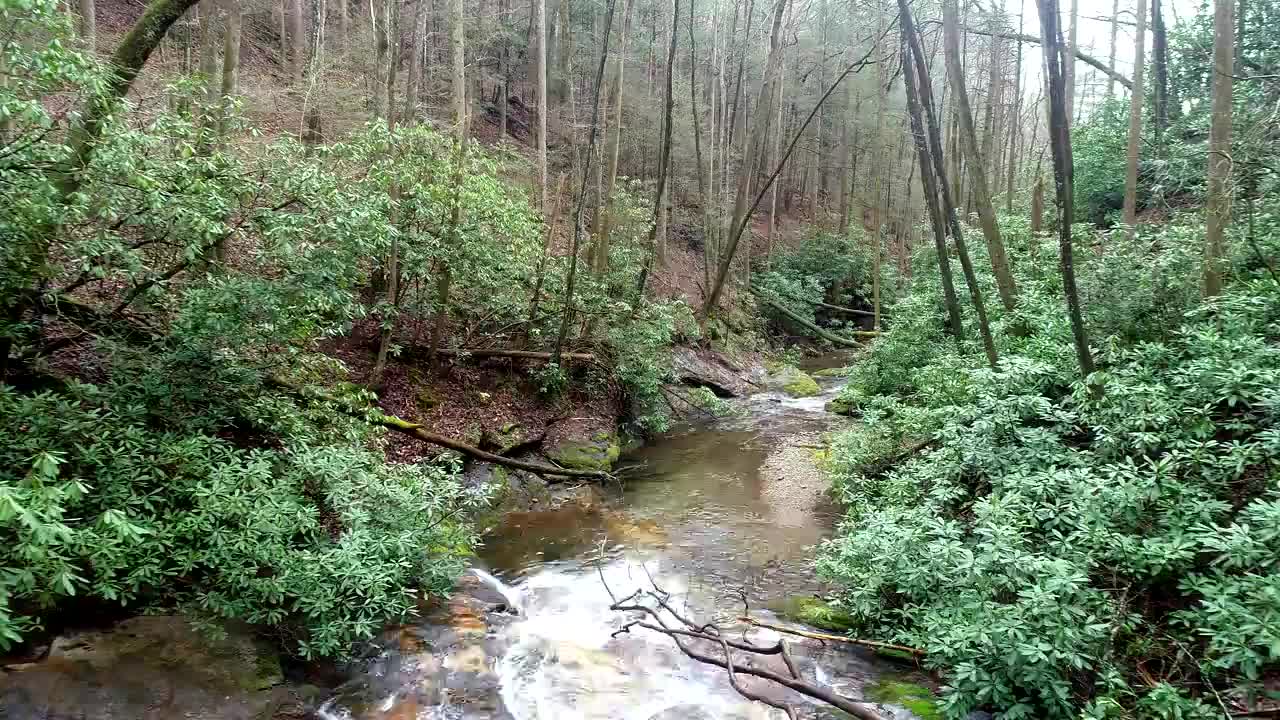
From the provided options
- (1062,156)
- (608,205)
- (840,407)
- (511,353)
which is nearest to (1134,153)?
(1062,156)

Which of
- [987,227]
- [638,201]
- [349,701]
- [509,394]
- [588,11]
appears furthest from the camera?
[588,11]

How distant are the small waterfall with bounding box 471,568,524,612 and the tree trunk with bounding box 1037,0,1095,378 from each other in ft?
23.4

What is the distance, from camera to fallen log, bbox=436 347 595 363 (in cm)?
1320

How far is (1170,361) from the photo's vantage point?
7.20 meters

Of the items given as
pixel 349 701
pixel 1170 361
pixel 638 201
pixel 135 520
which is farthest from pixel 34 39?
pixel 638 201

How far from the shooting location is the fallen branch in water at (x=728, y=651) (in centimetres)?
491

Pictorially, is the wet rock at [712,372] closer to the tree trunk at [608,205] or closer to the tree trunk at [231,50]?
the tree trunk at [608,205]

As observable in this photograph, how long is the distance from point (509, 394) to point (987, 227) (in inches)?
373

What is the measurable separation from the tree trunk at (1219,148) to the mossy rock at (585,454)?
9.62 metres

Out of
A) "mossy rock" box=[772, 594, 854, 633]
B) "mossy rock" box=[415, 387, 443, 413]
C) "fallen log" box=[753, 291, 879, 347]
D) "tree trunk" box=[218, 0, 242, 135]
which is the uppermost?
"tree trunk" box=[218, 0, 242, 135]

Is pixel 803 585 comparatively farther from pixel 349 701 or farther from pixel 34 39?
pixel 34 39

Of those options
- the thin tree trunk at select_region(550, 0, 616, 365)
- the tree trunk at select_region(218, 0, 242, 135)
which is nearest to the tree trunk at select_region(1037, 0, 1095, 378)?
the thin tree trunk at select_region(550, 0, 616, 365)

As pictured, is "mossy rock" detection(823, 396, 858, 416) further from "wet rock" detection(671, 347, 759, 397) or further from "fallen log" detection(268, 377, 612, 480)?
"fallen log" detection(268, 377, 612, 480)

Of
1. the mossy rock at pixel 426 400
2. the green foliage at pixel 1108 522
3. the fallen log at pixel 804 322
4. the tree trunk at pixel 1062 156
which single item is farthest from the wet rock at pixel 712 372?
the tree trunk at pixel 1062 156
